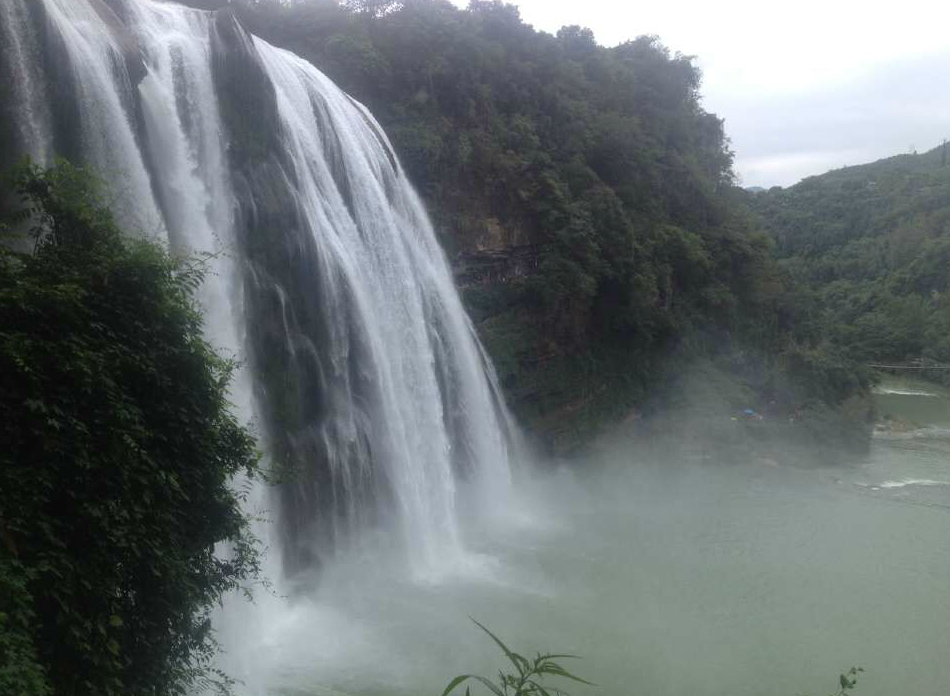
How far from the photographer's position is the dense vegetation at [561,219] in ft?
56.6

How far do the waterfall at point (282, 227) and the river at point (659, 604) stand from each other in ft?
3.89

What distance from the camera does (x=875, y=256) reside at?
4941cm

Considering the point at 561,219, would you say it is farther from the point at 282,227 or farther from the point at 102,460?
the point at 102,460

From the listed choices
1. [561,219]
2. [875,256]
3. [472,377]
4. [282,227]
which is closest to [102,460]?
[282,227]

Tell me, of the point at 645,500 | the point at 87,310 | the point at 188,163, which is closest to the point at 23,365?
the point at 87,310

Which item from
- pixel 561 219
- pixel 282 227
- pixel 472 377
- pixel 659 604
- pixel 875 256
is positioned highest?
pixel 875 256

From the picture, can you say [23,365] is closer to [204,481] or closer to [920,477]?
[204,481]

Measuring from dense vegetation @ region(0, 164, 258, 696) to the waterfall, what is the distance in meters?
1.27

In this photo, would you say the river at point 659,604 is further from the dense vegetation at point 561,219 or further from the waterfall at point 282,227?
the dense vegetation at point 561,219

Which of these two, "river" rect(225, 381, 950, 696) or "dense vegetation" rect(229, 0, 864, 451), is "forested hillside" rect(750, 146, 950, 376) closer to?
"dense vegetation" rect(229, 0, 864, 451)

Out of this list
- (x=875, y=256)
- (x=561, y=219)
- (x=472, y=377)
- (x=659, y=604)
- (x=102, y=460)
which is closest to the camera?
(x=102, y=460)

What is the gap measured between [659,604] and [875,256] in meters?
45.9

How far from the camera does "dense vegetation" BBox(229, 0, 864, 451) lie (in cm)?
1727

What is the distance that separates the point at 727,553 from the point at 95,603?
34.8ft
